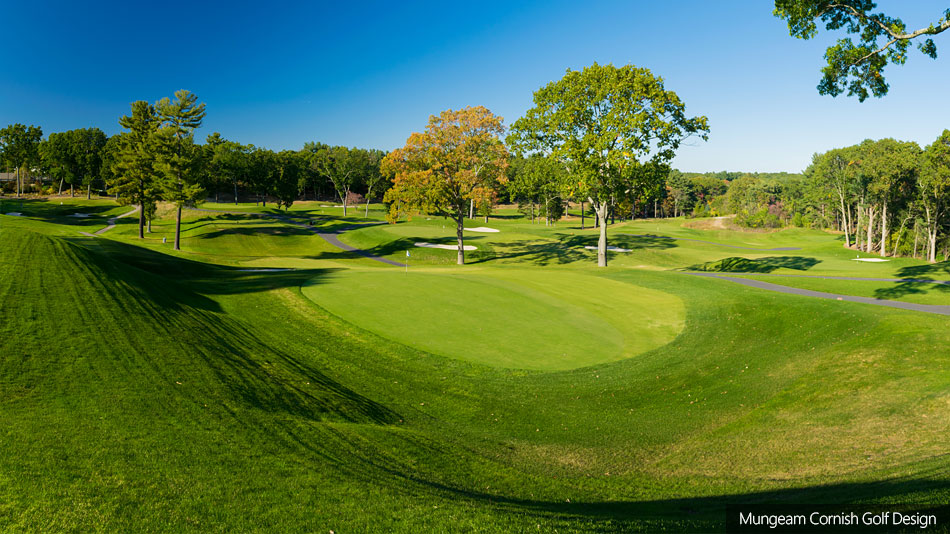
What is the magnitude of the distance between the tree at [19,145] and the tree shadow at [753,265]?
13333cm

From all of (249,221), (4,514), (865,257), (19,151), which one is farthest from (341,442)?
(19,151)

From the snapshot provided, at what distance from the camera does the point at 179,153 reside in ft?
173

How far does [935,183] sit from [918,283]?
33.3 m

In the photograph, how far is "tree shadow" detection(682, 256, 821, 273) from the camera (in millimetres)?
43344

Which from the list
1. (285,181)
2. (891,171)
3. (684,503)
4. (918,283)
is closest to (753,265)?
(918,283)

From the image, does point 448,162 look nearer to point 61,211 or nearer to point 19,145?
point 61,211

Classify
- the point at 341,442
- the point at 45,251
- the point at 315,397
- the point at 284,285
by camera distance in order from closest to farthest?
1. the point at 341,442
2. the point at 315,397
3. the point at 45,251
4. the point at 284,285

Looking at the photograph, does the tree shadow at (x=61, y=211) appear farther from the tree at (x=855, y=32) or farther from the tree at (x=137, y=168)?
the tree at (x=855, y=32)

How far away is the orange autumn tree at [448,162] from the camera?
137ft

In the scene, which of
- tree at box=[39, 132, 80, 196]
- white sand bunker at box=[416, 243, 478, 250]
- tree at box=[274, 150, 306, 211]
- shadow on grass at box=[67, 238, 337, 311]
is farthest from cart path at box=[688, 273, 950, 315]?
tree at box=[39, 132, 80, 196]

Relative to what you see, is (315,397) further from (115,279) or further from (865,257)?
(865,257)

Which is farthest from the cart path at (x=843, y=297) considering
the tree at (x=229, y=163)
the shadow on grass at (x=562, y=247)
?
the tree at (x=229, y=163)

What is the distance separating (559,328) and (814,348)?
8.81 metres

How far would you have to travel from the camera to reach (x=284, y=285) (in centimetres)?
2302
